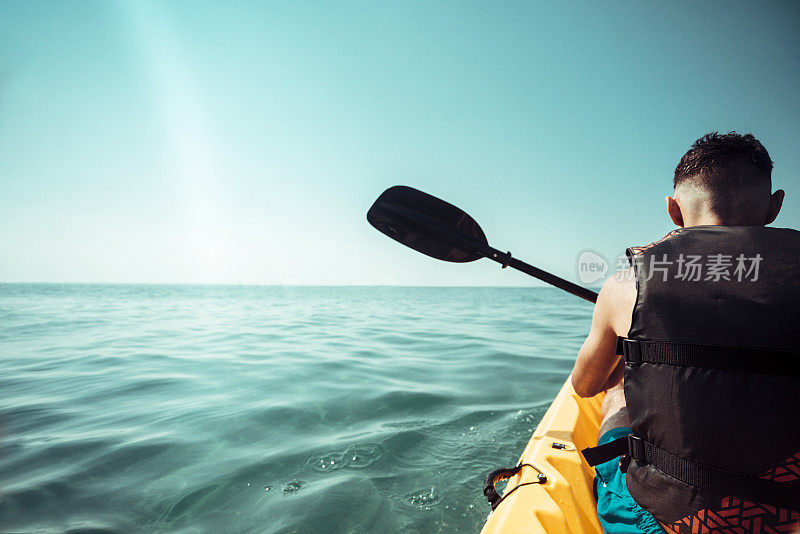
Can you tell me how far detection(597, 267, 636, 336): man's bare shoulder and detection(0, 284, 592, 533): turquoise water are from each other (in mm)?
2206

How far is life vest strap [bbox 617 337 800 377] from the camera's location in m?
1.09

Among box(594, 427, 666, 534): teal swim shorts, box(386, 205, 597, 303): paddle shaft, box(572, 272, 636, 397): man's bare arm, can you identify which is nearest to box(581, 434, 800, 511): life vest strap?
box(594, 427, 666, 534): teal swim shorts

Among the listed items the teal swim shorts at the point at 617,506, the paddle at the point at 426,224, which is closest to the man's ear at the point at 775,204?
the teal swim shorts at the point at 617,506

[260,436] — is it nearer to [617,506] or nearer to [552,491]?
[552,491]

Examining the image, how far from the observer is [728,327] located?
3.71 feet

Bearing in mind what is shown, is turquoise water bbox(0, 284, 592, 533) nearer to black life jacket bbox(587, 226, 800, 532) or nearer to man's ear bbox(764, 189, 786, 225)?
black life jacket bbox(587, 226, 800, 532)

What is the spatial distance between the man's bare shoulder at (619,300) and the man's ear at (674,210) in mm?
464

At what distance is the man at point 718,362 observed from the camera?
1098 mm

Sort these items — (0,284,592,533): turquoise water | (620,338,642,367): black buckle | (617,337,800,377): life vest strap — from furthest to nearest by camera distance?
(0,284,592,533): turquoise water
(620,338,642,367): black buckle
(617,337,800,377): life vest strap

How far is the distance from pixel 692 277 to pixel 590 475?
1530 millimetres

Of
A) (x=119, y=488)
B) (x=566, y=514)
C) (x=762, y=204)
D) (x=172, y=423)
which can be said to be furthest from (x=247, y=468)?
(x=762, y=204)

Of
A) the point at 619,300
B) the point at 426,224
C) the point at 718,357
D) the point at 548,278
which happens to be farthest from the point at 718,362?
the point at 426,224

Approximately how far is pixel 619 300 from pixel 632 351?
21 cm

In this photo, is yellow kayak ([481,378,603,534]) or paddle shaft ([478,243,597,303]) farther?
paddle shaft ([478,243,597,303])
